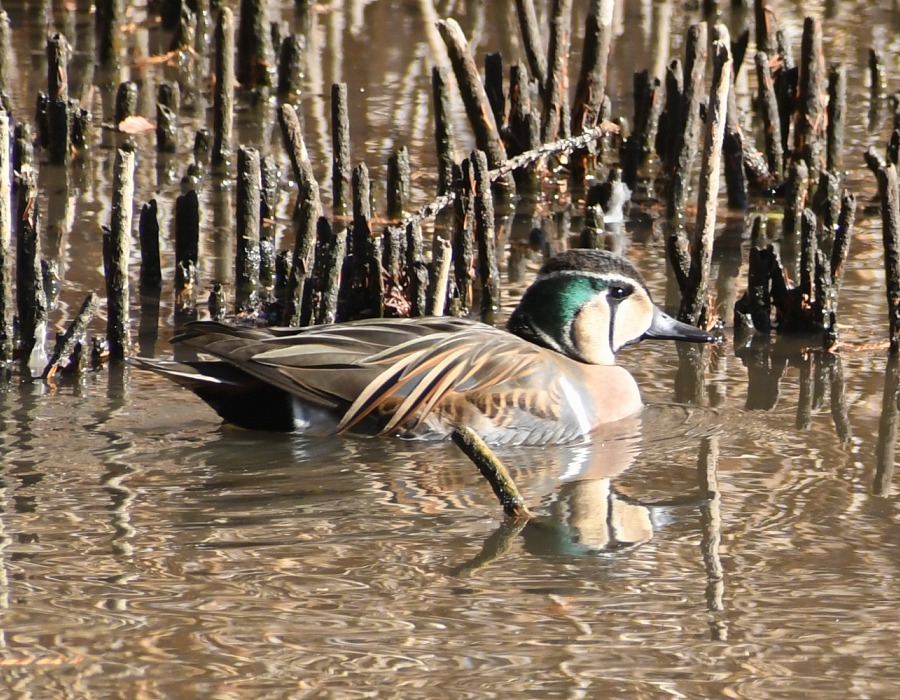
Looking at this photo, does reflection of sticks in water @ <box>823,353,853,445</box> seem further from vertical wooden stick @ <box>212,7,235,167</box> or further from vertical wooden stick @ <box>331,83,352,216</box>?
vertical wooden stick @ <box>212,7,235,167</box>

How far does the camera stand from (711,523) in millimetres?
5301

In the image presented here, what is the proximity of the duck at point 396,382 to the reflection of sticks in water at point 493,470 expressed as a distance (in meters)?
0.91

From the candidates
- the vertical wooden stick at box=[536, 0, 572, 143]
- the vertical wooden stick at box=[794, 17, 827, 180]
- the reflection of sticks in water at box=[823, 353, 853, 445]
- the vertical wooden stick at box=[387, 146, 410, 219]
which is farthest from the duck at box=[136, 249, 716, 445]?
the vertical wooden stick at box=[794, 17, 827, 180]

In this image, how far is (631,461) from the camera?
19.9 ft

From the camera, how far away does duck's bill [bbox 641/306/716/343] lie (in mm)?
6809

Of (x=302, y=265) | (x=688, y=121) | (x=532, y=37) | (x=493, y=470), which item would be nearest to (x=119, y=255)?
(x=302, y=265)

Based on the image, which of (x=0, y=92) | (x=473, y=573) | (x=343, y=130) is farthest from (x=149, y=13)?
(x=473, y=573)

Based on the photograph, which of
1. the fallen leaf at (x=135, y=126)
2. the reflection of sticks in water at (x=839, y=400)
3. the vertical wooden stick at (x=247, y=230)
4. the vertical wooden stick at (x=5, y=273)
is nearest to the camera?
the reflection of sticks in water at (x=839, y=400)

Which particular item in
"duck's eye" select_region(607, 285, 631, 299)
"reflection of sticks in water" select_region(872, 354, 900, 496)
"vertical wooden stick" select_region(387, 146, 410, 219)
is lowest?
"reflection of sticks in water" select_region(872, 354, 900, 496)

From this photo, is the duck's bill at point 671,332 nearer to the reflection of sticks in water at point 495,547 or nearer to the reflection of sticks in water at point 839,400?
the reflection of sticks in water at point 839,400

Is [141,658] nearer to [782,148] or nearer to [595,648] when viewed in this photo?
[595,648]

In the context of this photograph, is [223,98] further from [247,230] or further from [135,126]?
[247,230]

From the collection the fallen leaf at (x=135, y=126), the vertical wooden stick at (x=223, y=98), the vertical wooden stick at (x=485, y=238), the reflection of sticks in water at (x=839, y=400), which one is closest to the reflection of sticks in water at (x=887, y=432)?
the reflection of sticks in water at (x=839, y=400)

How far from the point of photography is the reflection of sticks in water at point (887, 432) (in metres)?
5.73
